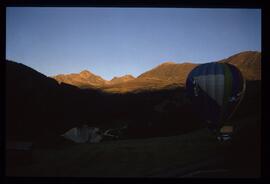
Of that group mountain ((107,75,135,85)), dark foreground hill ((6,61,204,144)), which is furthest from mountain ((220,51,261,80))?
mountain ((107,75,135,85))

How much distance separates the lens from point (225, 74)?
4.17 m

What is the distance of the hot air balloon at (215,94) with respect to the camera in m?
4.17

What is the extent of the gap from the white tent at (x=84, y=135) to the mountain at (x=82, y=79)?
50 centimetres

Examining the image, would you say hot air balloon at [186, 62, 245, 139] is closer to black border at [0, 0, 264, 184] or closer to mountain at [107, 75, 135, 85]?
black border at [0, 0, 264, 184]

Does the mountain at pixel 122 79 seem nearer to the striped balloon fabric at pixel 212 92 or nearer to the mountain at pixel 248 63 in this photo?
the striped balloon fabric at pixel 212 92

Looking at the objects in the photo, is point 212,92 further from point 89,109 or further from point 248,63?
point 89,109

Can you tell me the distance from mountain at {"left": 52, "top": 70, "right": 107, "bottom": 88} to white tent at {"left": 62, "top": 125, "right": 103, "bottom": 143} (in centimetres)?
50

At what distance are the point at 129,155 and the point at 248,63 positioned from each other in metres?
1.75

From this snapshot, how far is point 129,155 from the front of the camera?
4.18 metres

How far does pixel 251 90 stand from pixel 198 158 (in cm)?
102

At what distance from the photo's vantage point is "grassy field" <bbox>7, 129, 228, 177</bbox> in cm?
418
